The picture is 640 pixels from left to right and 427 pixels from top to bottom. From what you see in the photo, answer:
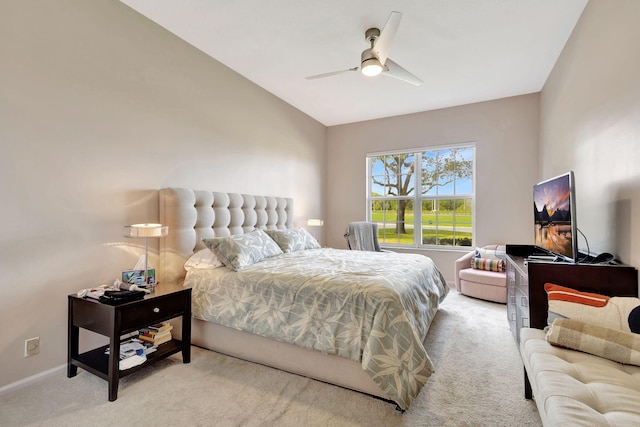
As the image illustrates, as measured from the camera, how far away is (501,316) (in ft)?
11.0

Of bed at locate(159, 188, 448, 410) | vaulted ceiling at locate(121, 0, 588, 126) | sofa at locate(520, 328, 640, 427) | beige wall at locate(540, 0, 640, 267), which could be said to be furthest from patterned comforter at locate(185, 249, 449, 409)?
vaulted ceiling at locate(121, 0, 588, 126)

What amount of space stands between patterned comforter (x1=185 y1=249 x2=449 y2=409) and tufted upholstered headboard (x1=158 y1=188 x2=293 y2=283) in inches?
10.8

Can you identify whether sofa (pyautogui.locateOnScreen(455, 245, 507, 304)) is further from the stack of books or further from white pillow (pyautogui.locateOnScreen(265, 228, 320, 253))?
the stack of books

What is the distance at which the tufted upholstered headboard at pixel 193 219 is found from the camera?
8.91 feet

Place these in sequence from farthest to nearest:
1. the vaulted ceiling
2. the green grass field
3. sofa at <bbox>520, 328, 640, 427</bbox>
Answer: the green grass field < the vaulted ceiling < sofa at <bbox>520, 328, 640, 427</bbox>

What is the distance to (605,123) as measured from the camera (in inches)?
83.7

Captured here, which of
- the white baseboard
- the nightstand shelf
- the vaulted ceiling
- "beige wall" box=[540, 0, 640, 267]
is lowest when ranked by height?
the white baseboard

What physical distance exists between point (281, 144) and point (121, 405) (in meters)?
3.52

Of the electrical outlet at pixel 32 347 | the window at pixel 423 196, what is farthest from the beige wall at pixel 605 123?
the electrical outlet at pixel 32 347

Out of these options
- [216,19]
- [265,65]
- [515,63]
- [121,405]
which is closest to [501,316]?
[515,63]

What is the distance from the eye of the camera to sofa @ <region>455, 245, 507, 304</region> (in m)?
3.79

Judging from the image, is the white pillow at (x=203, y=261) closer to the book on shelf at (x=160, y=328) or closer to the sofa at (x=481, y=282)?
the book on shelf at (x=160, y=328)

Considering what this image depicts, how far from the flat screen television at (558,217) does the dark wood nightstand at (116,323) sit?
9.06 feet

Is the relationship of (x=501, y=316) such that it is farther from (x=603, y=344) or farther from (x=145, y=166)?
(x=145, y=166)
